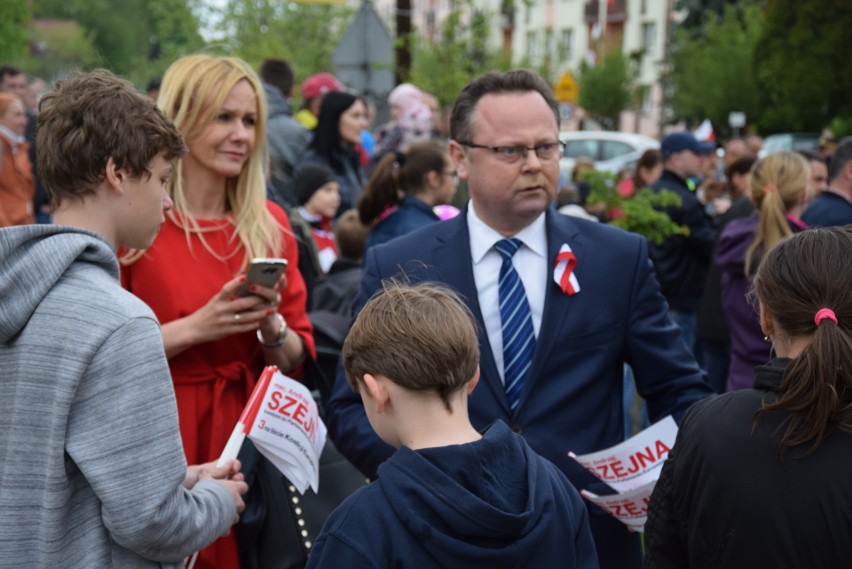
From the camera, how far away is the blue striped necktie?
3.21m

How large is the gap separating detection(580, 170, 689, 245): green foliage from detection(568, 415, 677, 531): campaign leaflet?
4.41m

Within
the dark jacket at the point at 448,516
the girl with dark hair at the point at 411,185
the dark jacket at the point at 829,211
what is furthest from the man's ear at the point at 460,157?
the dark jacket at the point at 829,211

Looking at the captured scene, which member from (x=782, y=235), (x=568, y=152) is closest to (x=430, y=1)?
(x=568, y=152)

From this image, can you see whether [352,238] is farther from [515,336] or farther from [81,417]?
[81,417]

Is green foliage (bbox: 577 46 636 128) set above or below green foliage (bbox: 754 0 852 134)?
below

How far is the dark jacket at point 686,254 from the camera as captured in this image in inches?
338

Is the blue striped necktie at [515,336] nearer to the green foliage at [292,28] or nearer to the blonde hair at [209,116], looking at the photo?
the blonde hair at [209,116]

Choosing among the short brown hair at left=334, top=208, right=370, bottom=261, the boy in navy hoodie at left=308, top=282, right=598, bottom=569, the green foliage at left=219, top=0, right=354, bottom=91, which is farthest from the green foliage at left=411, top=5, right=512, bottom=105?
the green foliage at left=219, top=0, right=354, bottom=91

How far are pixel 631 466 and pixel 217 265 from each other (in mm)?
1509

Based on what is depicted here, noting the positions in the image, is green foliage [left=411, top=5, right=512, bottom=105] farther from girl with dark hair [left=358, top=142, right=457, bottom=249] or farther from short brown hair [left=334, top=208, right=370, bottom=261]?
short brown hair [left=334, top=208, right=370, bottom=261]

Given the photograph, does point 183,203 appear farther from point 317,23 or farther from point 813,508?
point 317,23

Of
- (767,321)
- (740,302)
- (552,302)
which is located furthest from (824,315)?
(740,302)

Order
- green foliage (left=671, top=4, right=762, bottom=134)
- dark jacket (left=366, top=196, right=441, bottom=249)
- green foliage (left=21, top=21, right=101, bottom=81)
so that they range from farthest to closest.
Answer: green foliage (left=21, top=21, right=101, bottom=81), green foliage (left=671, top=4, right=762, bottom=134), dark jacket (left=366, top=196, right=441, bottom=249)

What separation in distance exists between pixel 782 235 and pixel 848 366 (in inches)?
163
